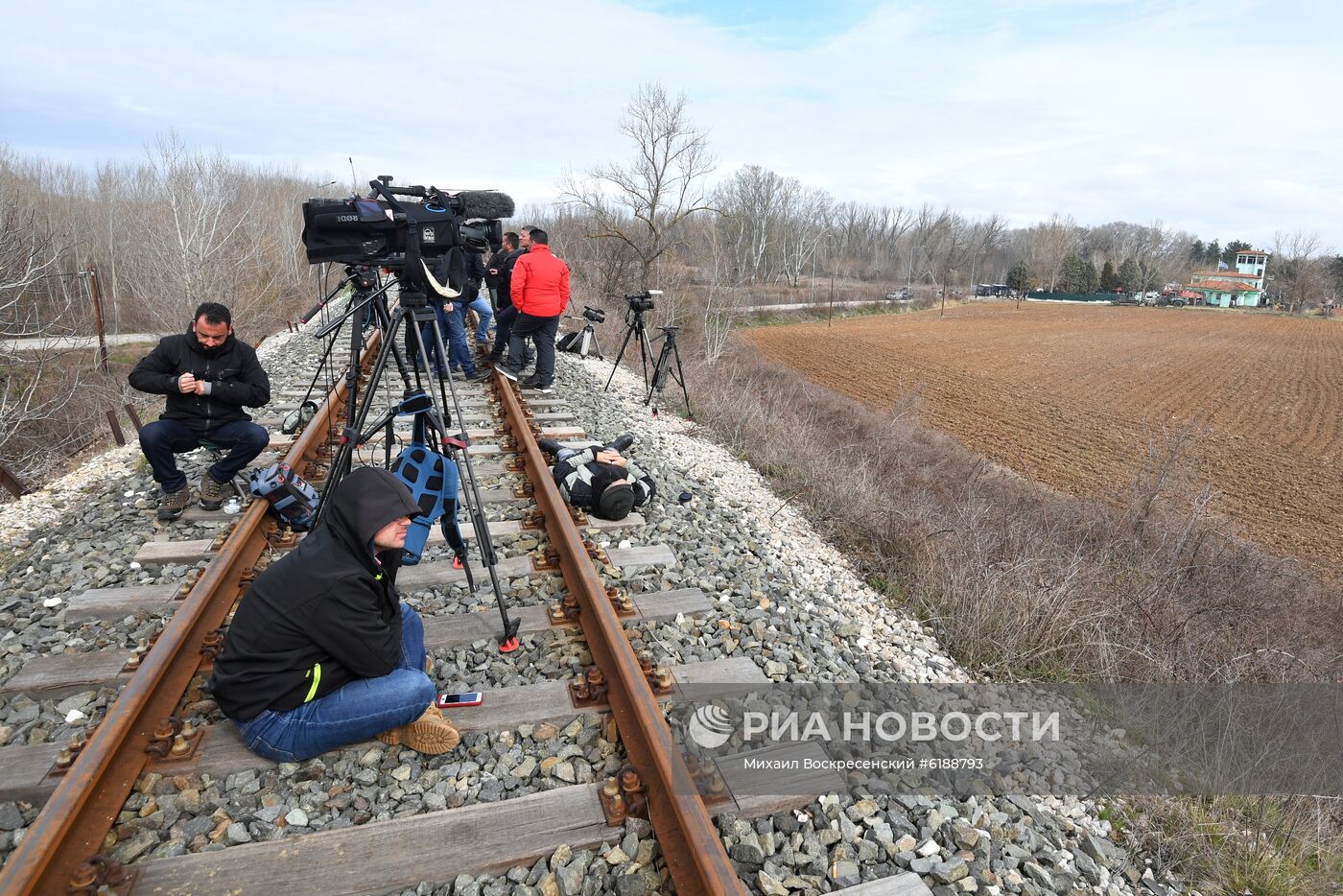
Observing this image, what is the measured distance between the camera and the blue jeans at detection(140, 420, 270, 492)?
14.7 ft

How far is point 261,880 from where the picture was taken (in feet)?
6.94

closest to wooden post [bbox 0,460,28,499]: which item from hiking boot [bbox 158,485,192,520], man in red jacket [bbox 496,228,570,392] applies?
hiking boot [bbox 158,485,192,520]


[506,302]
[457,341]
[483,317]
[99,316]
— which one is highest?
[506,302]

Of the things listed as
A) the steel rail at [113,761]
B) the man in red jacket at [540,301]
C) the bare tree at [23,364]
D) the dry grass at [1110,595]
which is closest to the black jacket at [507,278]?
the man in red jacket at [540,301]

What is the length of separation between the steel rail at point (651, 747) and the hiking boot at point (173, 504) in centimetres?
245

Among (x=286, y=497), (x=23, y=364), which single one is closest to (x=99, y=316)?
(x=23, y=364)

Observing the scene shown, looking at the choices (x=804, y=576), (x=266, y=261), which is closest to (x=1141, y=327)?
(x=266, y=261)

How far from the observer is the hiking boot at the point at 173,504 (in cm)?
443

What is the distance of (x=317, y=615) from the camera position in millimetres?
2521

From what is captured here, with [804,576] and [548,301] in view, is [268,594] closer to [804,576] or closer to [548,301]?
[804,576]

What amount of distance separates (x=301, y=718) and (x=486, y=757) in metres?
0.67

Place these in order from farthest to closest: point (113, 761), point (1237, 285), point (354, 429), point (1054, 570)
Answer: point (1237, 285) → point (1054, 570) → point (354, 429) → point (113, 761)

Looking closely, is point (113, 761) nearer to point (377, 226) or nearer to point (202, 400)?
point (377, 226)

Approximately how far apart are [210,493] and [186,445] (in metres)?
0.37
